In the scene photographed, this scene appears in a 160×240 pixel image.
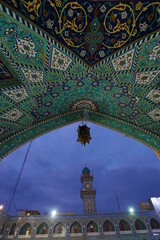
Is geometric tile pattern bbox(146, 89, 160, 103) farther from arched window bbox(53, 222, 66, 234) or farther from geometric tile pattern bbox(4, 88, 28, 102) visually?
arched window bbox(53, 222, 66, 234)

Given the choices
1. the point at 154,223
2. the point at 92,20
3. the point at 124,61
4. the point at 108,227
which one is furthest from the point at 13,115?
the point at 154,223

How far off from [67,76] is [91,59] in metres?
0.70

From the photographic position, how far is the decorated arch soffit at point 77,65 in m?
2.37

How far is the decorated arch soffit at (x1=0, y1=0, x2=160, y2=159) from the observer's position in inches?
93.1

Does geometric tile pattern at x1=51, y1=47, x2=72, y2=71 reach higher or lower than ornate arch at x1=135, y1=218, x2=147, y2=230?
lower

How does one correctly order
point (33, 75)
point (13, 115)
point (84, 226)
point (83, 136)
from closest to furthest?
point (33, 75) < point (13, 115) < point (83, 136) < point (84, 226)

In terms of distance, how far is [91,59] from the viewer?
3.11 m

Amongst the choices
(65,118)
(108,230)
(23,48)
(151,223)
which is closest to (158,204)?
(151,223)

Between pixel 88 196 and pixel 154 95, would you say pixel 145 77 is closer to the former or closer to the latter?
pixel 154 95

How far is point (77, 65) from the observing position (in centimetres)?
321

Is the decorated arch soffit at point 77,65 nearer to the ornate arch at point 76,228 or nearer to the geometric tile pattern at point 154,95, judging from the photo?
the geometric tile pattern at point 154,95

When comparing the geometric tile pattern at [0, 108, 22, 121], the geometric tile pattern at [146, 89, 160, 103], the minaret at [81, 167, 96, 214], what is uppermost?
the minaret at [81, 167, 96, 214]

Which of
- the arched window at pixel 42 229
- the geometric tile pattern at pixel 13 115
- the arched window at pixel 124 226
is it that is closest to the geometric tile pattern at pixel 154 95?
the geometric tile pattern at pixel 13 115

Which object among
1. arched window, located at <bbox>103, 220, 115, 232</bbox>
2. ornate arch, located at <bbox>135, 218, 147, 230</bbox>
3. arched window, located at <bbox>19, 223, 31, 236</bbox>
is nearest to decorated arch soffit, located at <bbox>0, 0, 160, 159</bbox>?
arched window, located at <bbox>103, 220, 115, 232</bbox>
